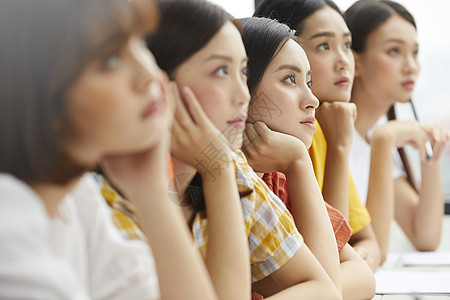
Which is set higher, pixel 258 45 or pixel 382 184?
pixel 258 45

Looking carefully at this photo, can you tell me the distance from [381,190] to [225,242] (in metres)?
1.04

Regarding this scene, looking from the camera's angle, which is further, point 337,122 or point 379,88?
point 379,88

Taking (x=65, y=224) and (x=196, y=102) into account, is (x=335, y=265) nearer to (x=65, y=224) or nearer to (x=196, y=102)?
(x=196, y=102)

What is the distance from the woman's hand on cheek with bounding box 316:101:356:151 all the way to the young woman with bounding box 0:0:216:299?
90 centimetres

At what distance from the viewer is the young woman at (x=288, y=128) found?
101cm

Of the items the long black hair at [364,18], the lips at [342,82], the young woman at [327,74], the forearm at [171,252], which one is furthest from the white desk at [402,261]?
the forearm at [171,252]

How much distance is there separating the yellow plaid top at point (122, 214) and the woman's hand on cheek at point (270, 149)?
1.12 feet

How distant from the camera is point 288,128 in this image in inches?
42.3

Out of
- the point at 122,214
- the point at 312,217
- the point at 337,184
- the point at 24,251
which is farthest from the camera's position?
the point at 337,184

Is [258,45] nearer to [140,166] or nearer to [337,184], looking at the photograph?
[337,184]

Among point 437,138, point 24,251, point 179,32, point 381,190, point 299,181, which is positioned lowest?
point 381,190

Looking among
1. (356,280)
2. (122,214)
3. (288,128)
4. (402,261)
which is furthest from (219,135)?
(402,261)

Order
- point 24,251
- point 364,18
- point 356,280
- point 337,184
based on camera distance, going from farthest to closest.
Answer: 1. point 364,18
2. point 337,184
3. point 356,280
4. point 24,251

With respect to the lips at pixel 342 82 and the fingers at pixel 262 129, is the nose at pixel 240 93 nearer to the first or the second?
the fingers at pixel 262 129
